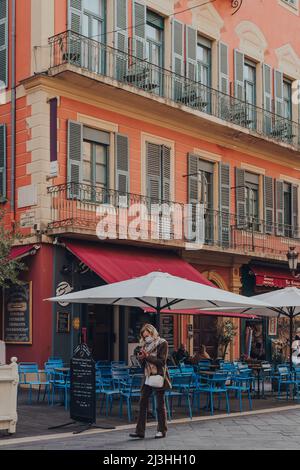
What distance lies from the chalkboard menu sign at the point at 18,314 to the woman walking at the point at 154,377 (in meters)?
7.70

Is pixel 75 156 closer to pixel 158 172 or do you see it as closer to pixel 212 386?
pixel 158 172

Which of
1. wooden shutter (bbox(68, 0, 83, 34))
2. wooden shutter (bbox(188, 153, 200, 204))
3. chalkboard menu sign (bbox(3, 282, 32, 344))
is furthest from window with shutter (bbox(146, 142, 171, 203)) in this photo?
chalkboard menu sign (bbox(3, 282, 32, 344))

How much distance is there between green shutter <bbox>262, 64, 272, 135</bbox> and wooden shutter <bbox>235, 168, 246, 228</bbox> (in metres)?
2.19

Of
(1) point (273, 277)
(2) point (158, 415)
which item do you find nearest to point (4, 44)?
(1) point (273, 277)

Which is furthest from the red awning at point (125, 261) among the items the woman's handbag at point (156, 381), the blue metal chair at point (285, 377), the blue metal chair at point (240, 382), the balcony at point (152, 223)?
the woman's handbag at point (156, 381)

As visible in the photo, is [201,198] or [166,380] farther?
[201,198]

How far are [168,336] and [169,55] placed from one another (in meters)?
8.00

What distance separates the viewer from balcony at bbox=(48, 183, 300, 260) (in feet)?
61.7

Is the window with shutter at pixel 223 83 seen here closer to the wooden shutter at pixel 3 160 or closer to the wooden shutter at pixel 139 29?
the wooden shutter at pixel 139 29

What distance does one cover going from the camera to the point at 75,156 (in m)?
19.3
